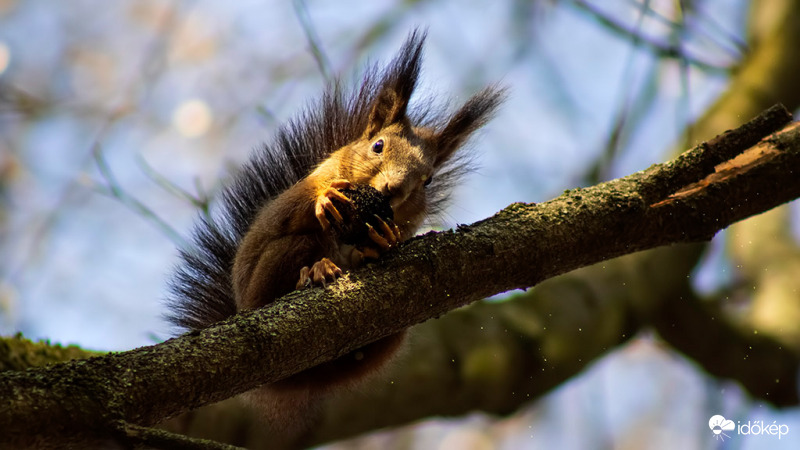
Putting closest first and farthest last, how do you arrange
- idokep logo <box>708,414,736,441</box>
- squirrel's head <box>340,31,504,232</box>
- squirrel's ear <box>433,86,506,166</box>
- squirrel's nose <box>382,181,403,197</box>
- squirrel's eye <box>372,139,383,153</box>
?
squirrel's nose <box>382,181,403,197</box>
squirrel's head <box>340,31,504,232</box>
squirrel's eye <box>372,139,383,153</box>
squirrel's ear <box>433,86,506,166</box>
idokep logo <box>708,414,736,441</box>

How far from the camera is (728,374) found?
3.22 m

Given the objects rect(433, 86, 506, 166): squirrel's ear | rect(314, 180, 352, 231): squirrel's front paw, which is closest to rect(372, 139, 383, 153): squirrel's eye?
rect(433, 86, 506, 166): squirrel's ear

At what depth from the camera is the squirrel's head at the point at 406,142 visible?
2.39m

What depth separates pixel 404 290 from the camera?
1.64 meters

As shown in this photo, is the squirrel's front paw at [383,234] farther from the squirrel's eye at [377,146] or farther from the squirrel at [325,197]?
the squirrel's eye at [377,146]

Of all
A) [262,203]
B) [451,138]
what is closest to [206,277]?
[262,203]

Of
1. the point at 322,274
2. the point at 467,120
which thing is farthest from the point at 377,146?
the point at 322,274

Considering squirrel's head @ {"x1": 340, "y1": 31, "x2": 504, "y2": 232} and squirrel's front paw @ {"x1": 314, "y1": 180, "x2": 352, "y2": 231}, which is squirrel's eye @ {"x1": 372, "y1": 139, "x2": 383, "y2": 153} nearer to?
squirrel's head @ {"x1": 340, "y1": 31, "x2": 504, "y2": 232}

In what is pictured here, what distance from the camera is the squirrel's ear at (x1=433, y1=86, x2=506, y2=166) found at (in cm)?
270

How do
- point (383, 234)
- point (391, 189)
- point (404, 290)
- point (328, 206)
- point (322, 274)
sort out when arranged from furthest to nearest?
point (391, 189) < point (328, 206) < point (383, 234) < point (322, 274) < point (404, 290)

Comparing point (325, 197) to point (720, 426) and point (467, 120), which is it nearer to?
point (467, 120)

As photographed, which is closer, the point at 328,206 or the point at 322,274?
the point at 322,274

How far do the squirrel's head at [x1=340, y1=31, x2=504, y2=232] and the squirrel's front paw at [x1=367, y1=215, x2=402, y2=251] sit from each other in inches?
14.6

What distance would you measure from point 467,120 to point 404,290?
4.07ft
